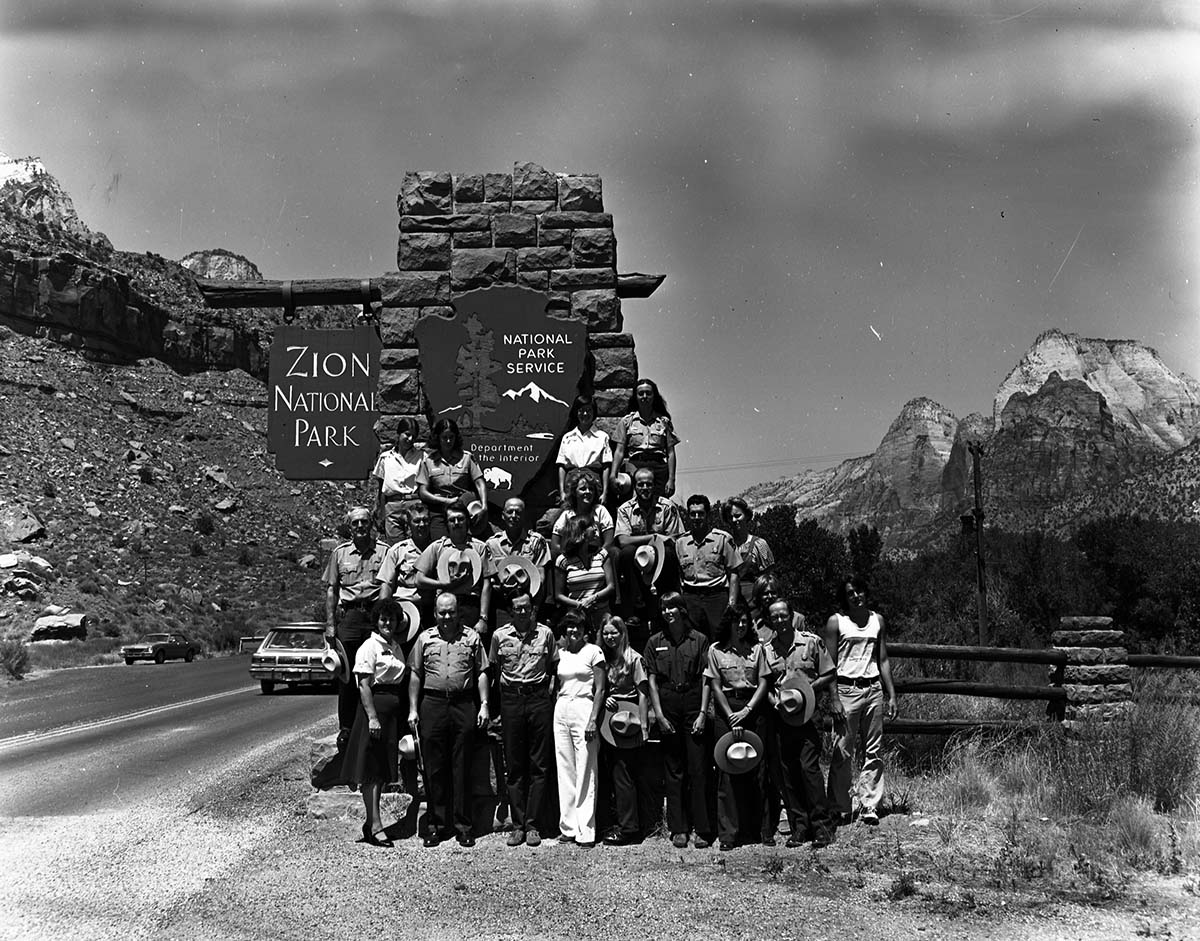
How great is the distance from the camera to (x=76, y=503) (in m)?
47.3

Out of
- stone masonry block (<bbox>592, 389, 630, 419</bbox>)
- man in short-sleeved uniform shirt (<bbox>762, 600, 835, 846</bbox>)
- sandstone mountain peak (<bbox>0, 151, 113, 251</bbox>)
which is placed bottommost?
man in short-sleeved uniform shirt (<bbox>762, 600, 835, 846</bbox>)

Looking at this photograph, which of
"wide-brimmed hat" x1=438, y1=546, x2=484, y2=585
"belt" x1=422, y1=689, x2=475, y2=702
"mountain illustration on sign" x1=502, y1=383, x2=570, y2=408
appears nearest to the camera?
"belt" x1=422, y1=689, x2=475, y2=702

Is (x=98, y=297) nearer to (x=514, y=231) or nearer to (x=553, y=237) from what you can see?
(x=514, y=231)

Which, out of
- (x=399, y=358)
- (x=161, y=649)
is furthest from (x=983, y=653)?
(x=161, y=649)

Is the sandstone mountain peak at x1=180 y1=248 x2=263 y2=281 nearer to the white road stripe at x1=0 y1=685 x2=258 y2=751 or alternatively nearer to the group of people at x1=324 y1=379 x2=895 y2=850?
the white road stripe at x1=0 y1=685 x2=258 y2=751

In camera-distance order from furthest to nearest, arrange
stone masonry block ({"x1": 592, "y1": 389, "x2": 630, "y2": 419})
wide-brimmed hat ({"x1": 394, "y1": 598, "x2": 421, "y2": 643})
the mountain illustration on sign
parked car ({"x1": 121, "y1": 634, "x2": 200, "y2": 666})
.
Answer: parked car ({"x1": 121, "y1": 634, "x2": 200, "y2": 666})
stone masonry block ({"x1": 592, "y1": 389, "x2": 630, "y2": 419})
the mountain illustration on sign
wide-brimmed hat ({"x1": 394, "y1": 598, "x2": 421, "y2": 643})

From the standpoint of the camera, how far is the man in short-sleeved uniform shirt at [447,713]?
25.7ft

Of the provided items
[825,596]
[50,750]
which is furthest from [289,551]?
[50,750]

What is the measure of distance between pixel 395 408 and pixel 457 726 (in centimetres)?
321

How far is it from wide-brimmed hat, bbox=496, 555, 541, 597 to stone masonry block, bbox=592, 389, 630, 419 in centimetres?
194

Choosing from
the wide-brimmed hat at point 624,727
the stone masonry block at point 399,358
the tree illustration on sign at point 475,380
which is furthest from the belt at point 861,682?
the stone masonry block at point 399,358

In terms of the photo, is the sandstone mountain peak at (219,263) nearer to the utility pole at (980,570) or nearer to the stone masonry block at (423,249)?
the utility pole at (980,570)

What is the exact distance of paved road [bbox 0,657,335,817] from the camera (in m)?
11.0

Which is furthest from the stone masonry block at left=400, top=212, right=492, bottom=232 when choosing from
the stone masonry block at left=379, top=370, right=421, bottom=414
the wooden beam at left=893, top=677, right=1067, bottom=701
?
the wooden beam at left=893, top=677, right=1067, bottom=701
